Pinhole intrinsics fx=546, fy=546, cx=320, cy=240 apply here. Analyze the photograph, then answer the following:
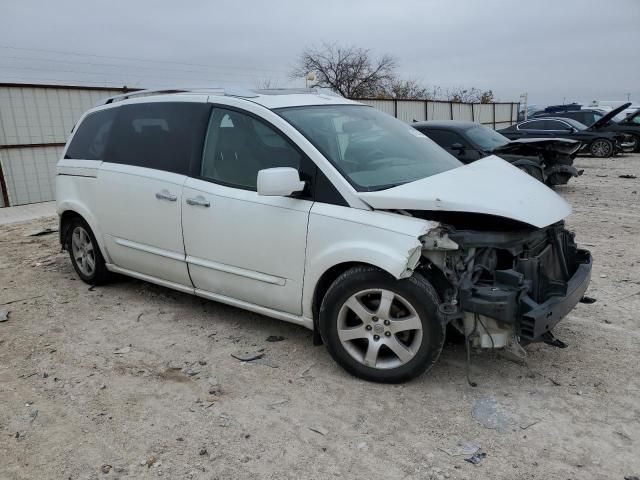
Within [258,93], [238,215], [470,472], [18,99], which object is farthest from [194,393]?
[18,99]

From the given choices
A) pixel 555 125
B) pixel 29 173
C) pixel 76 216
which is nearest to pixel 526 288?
pixel 76 216

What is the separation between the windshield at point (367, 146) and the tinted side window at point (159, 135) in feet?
2.56

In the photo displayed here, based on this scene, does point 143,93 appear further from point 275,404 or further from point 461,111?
point 461,111

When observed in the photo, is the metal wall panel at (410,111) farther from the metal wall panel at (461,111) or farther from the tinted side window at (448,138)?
the tinted side window at (448,138)

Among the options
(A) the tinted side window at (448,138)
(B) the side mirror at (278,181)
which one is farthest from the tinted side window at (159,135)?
(A) the tinted side window at (448,138)

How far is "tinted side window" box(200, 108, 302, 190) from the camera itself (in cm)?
376

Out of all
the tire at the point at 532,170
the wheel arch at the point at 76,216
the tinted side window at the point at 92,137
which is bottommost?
the tire at the point at 532,170

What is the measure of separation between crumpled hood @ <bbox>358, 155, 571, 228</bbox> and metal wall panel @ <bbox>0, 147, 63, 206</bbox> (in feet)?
31.5

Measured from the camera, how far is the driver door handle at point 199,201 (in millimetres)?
3965

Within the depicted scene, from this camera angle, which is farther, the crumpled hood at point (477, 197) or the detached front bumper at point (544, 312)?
the crumpled hood at point (477, 197)

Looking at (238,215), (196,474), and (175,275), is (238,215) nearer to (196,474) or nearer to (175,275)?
(175,275)

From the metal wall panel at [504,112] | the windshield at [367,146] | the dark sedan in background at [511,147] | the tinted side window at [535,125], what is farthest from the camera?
the metal wall panel at [504,112]

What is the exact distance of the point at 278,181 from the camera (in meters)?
3.34

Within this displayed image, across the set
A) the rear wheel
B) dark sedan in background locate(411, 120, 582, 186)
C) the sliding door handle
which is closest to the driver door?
the sliding door handle
